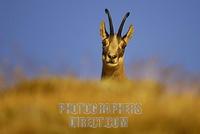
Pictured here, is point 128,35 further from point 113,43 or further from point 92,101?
point 92,101

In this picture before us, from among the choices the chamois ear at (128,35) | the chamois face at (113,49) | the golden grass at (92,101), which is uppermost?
the chamois ear at (128,35)

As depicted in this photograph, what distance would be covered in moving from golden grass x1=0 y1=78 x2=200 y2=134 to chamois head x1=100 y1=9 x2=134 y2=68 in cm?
150

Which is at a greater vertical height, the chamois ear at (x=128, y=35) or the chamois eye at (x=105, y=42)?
the chamois ear at (x=128, y=35)

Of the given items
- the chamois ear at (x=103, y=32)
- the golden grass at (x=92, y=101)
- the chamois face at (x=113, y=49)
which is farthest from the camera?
the chamois ear at (x=103, y=32)

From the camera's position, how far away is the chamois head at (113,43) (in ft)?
16.2

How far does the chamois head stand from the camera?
4.93 m

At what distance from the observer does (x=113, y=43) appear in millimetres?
4941

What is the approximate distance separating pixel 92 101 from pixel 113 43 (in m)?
1.95

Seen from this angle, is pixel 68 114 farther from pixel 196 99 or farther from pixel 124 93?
pixel 196 99

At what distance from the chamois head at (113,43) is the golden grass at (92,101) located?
1.50 metres

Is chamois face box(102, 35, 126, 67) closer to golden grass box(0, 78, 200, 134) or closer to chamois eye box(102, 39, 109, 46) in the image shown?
chamois eye box(102, 39, 109, 46)

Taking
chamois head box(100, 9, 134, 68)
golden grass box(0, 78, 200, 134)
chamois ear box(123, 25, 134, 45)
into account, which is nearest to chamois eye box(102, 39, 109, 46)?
chamois head box(100, 9, 134, 68)

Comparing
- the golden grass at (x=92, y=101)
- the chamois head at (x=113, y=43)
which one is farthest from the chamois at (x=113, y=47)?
the golden grass at (x=92, y=101)

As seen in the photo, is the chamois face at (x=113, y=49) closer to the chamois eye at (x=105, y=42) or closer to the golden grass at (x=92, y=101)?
the chamois eye at (x=105, y=42)
